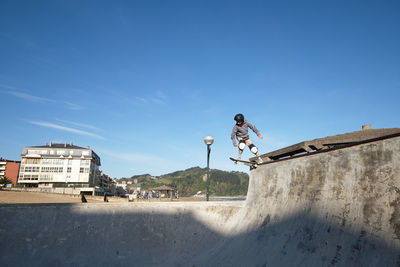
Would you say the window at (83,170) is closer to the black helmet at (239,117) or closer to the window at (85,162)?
the window at (85,162)

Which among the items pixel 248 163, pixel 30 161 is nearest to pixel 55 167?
pixel 30 161

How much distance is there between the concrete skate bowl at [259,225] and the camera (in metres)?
3.14

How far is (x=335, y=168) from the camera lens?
404 centimetres

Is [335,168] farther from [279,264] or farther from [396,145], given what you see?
[279,264]

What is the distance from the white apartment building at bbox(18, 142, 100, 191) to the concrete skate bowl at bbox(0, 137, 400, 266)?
76.5 metres

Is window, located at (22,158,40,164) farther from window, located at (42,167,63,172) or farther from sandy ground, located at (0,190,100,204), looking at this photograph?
sandy ground, located at (0,190,100,204)

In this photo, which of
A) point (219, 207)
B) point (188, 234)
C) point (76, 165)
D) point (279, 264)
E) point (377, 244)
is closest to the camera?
point (377, 244)

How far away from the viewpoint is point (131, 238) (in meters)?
6.98

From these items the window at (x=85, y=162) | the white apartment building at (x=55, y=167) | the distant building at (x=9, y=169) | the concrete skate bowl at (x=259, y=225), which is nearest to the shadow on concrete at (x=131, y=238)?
the concrete skate bowl at (x=259, y=225)

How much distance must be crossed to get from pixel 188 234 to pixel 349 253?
5099mm

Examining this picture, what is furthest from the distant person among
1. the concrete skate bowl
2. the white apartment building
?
the white apartment building

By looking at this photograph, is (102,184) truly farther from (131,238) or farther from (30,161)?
(131,238)

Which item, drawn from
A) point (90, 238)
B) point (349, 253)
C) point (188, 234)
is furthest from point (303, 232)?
point (90, 238)

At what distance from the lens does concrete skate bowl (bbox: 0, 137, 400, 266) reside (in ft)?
10.3
